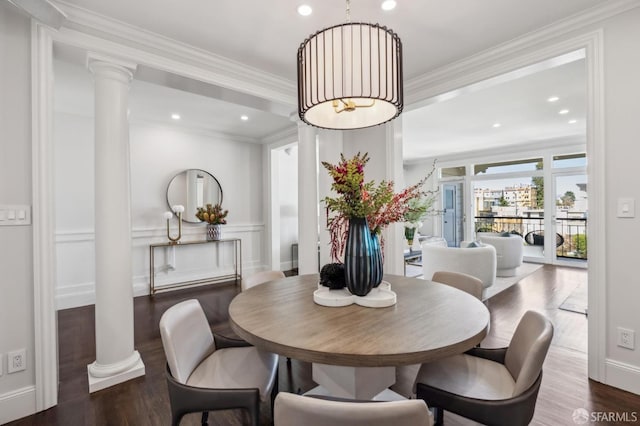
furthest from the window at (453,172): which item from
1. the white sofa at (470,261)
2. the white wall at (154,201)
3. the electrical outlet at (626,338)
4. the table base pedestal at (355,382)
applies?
the table base pedestal at (355,382)

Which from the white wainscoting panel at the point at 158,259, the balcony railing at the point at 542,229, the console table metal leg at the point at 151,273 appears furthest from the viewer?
the balcony railing at the point at 542,229

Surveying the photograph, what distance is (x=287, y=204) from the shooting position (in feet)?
19.9

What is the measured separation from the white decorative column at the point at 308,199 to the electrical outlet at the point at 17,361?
2312 mm

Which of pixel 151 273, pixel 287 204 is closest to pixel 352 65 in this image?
pixel 151 273

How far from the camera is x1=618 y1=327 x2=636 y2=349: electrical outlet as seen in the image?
1.94 m

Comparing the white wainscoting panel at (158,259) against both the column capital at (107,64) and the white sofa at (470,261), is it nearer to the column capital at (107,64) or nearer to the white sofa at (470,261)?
the column capital at (107,64)

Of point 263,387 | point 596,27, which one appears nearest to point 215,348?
point 263,387

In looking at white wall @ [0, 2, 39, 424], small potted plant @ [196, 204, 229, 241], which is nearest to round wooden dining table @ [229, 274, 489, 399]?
white wall @ [0, 2, 39, 424]

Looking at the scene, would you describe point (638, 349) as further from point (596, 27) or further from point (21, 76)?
point (21, 76)

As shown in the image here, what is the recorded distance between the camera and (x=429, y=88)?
298 cm

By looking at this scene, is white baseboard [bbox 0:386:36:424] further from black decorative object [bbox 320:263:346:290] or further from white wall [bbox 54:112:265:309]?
white wall [bbox 54:112:265:309]

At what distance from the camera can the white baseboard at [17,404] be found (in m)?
1.74

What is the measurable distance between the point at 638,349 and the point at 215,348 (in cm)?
264

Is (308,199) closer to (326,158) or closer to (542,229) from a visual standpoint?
(326,158)
